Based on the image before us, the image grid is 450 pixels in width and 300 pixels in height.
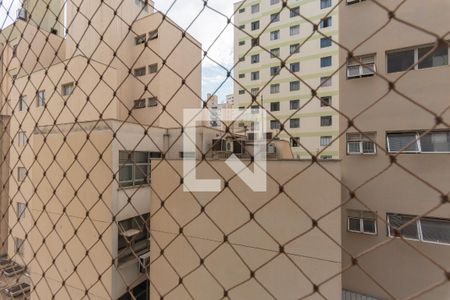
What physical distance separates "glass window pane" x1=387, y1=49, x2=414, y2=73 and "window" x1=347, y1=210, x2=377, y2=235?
138 cm

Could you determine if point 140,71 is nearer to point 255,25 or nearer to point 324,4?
point 255,25

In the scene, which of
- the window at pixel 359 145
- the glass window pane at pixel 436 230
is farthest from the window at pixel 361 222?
the window at pixel 359 145

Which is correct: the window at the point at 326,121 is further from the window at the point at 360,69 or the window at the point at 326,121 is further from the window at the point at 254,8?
the window at the point at 360,69

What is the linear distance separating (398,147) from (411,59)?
798 mm

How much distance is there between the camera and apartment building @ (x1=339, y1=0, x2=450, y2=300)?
2107 millimetres

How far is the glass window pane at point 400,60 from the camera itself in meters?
2.21

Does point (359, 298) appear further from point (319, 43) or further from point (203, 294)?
point (319, 43)

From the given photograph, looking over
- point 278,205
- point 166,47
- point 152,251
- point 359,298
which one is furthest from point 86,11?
point 359,298

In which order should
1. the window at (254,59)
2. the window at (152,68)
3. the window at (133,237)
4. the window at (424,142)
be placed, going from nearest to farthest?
the window at (424,142) < the window at (133,237) < the window at (152,68) < the window at (254,59)

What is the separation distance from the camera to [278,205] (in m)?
2.28


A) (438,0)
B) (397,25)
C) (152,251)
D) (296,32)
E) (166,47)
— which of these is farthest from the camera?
(296,32)

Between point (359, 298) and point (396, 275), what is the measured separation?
429 millimetres

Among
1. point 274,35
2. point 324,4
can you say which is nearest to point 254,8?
point 274,35

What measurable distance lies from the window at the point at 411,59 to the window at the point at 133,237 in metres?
3.06
